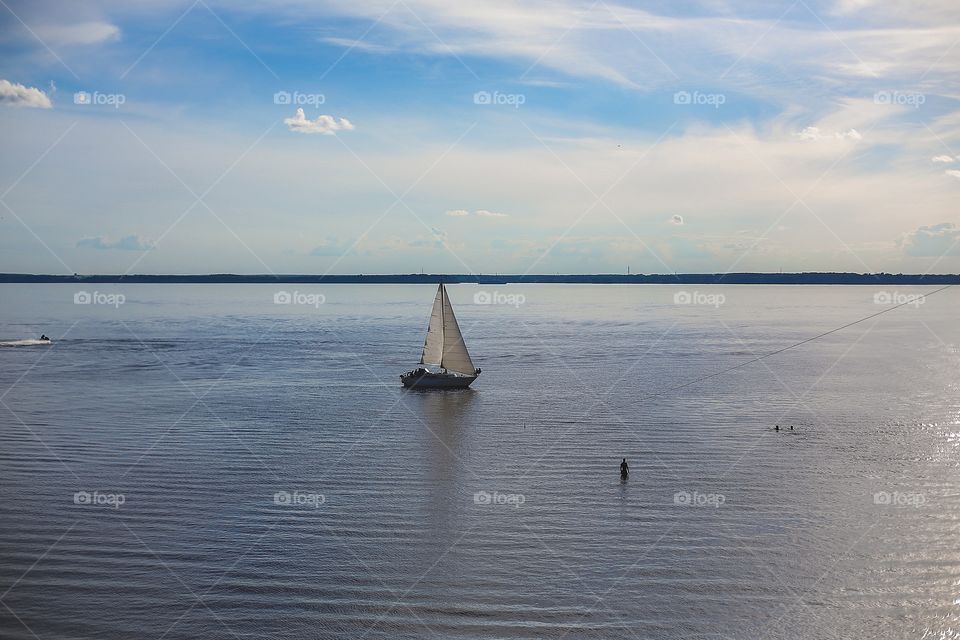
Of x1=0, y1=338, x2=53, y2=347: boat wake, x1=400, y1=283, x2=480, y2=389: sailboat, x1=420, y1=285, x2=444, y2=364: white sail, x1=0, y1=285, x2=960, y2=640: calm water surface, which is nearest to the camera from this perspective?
x1=0, y1=285, x2=960, y2=640: calm water surface

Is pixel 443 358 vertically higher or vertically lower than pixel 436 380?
higher

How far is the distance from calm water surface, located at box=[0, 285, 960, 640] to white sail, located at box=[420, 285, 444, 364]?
5.14m

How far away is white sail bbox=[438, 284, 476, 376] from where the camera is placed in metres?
84.5

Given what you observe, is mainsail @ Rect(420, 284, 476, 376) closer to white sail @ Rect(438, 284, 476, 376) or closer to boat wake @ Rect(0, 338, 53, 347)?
white sail @ Rect(438, 284, 476, 376)

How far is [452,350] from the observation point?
85.1 m

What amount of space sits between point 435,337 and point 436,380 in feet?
16.0

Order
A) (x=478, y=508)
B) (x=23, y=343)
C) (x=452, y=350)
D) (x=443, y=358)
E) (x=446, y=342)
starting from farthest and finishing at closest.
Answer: (x=23, y=343)
(x=443, y=358)
(x=446, y=342)
(x=452, y=350)
(x=478, y=508)

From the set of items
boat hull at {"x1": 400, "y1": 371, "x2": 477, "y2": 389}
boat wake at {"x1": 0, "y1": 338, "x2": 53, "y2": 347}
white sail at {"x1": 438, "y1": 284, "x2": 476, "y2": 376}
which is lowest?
boat hull at {"x1": 400, "y1": 371, "x2": 477, "y2": 389}

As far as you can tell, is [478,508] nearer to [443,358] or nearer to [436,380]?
[436,380]

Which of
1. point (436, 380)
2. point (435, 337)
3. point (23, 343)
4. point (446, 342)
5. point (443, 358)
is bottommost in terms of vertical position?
point (436, 380)

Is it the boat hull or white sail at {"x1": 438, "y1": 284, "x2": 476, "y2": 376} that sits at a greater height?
white sail at {"x1": 438, "y1": 284, "x2": 476, "y2": 376}

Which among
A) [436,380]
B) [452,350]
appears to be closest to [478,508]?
[436,380]

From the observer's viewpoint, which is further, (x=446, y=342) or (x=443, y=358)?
(x=443, y=358)

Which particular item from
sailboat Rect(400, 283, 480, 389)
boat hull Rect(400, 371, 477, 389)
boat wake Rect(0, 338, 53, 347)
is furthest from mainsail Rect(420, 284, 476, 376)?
boat wake Rect(0, 338, 53, 347)
